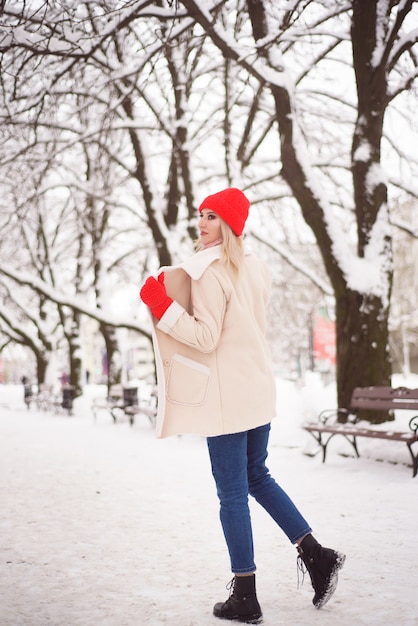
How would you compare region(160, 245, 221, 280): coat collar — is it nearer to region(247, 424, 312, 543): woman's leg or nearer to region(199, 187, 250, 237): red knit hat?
region(199, 187, 250, 237): red knit hat

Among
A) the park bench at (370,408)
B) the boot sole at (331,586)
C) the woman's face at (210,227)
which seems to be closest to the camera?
the boot sole at (331,586)

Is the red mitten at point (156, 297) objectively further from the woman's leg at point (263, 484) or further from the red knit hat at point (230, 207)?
the woman's leg at point (263, 484)

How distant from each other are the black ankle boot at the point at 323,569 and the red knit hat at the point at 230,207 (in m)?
1.48

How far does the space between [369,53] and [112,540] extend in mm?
6611

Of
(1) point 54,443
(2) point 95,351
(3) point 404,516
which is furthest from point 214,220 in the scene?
(2) point 95,351

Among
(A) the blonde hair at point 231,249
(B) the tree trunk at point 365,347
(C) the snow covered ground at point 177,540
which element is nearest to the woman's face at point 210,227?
(A) the blonde hair at point 231,249

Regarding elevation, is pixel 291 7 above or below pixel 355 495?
above

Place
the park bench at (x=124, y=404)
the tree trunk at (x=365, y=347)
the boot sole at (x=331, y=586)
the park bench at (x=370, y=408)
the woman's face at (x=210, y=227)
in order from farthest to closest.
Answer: the park bench at (x=124, y=404)
the tree trunk at (x=365, y=347)
the park bench at (x=370, y=408)
the woman's face at (x=210, y=227)
the boot sole at (x=331, y=586)

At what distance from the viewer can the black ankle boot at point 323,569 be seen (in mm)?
3025

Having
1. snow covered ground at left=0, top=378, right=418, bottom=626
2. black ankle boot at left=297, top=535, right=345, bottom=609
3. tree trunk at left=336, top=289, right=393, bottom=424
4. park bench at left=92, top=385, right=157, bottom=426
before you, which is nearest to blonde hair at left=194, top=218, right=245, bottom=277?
black ankle boot at left=297, top=535, right=345, bottom=609

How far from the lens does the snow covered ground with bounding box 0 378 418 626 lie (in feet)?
10.2

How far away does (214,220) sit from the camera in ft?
10.3

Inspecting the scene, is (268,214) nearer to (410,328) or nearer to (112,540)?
(112,540)

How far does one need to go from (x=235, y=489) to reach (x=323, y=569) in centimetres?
56
